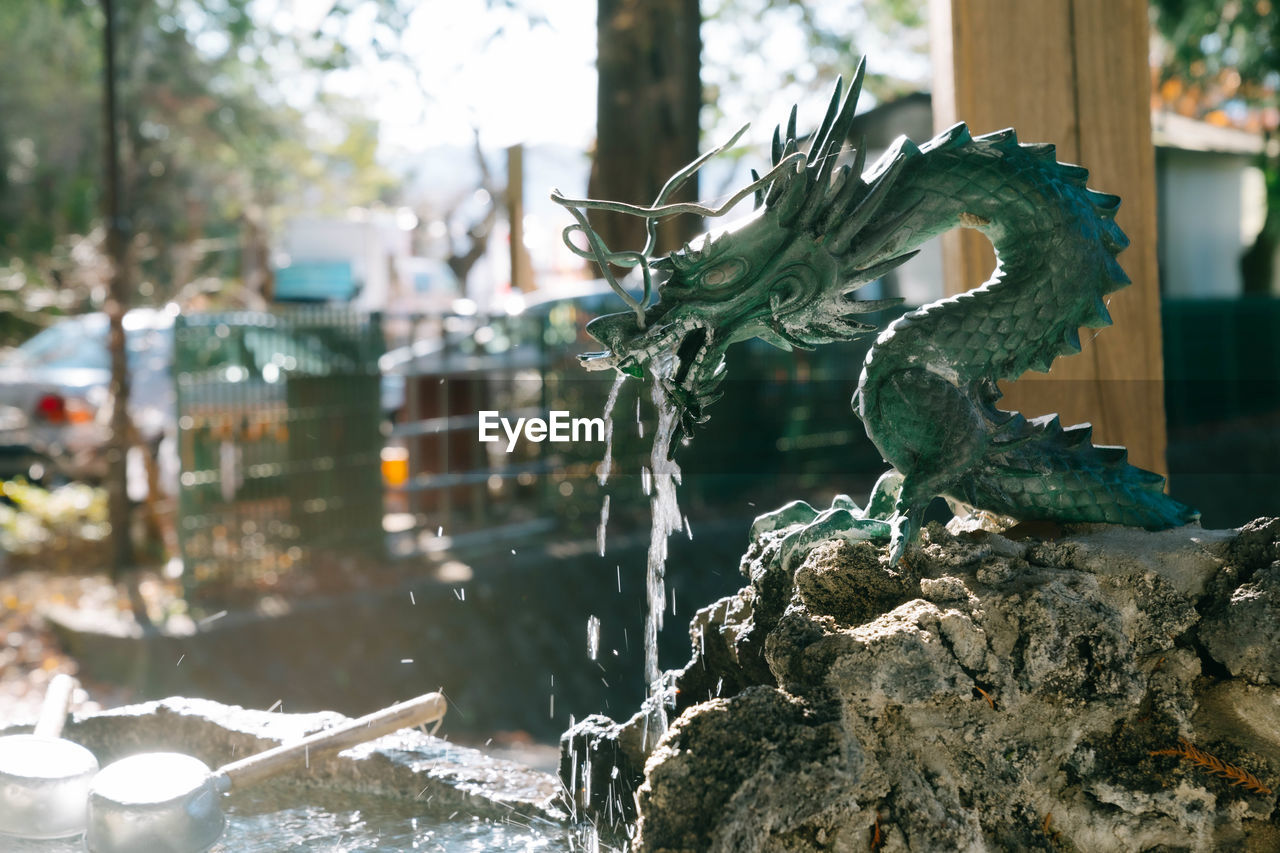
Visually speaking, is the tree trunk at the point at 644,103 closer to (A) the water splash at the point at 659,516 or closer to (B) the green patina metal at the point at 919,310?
(A) the water splash at the point at 659,516

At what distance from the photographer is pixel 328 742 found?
2.49 metres

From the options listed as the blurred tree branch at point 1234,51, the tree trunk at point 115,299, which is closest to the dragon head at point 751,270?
the tree trunk at point 115,299

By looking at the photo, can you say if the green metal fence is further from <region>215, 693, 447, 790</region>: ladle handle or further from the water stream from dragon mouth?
the water stream from dragon mouth

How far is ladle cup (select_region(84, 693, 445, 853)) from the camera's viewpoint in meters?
2.21

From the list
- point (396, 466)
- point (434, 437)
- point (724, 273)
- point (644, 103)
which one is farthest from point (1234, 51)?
point (724, 273)

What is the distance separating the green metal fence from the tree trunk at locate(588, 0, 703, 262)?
7.18 ft

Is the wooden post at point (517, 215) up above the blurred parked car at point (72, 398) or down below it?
above

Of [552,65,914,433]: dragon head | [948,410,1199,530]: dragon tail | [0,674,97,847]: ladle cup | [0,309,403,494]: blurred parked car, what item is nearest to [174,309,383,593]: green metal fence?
[0,309,403,494]: blurred parked car

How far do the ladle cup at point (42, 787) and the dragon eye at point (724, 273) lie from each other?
5.85 feet

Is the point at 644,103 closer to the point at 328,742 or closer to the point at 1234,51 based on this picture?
the point at 328,742

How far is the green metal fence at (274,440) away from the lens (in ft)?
23.3

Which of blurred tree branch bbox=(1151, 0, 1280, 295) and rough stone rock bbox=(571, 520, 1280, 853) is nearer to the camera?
rough stone rock bbox=(571, 520, 1280, 853)

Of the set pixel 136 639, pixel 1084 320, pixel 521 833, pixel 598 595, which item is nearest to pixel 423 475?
pixel 598 595

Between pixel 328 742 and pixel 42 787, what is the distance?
614mm
